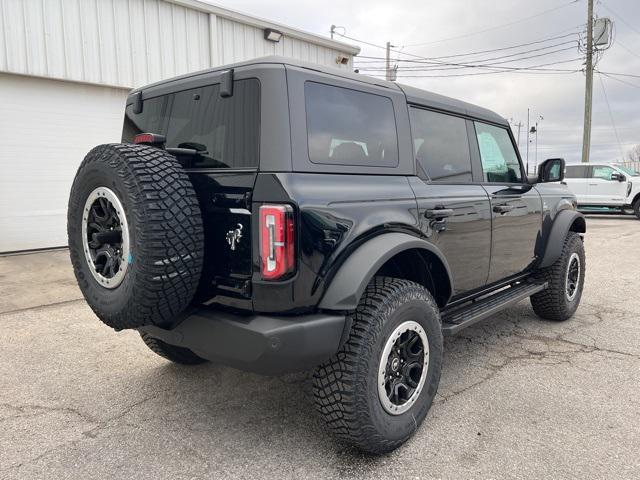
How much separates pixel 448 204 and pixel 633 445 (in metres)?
1.62

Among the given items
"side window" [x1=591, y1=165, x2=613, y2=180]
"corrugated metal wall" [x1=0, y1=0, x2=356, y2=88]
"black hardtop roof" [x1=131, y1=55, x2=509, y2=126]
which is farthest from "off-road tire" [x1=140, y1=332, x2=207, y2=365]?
"side window" [x1=591, y1=165, x2=613, y2=180]

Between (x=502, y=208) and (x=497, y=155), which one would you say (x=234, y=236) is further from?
(x=497, y=155)

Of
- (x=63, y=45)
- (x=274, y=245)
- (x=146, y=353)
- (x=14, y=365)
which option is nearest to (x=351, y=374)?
(x=274, y=245)

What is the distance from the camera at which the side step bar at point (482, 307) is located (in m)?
3.09

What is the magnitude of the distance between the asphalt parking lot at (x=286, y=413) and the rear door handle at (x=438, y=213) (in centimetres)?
117

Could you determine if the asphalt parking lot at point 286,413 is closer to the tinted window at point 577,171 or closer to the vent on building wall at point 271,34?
the vent on building wall at point 271,34

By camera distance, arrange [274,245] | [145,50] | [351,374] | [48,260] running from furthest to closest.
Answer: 1. [145,50]
2. [48,260]
3. [351,374]
4. [274,245]

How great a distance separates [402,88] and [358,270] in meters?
1.39

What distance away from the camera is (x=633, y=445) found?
250 centimetres

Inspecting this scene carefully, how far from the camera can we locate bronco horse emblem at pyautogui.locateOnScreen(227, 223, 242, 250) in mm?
2197

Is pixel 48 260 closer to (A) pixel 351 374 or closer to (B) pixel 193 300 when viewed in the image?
(B) pixel 193 300

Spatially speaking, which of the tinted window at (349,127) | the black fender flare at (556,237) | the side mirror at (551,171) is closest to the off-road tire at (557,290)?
the black fender flare at (556,237)

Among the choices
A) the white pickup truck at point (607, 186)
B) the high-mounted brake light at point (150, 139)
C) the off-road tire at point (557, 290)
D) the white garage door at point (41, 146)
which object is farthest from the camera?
the white pickup truck at point (607, 186)

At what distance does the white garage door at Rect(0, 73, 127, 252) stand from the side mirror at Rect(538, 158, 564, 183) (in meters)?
7.42
